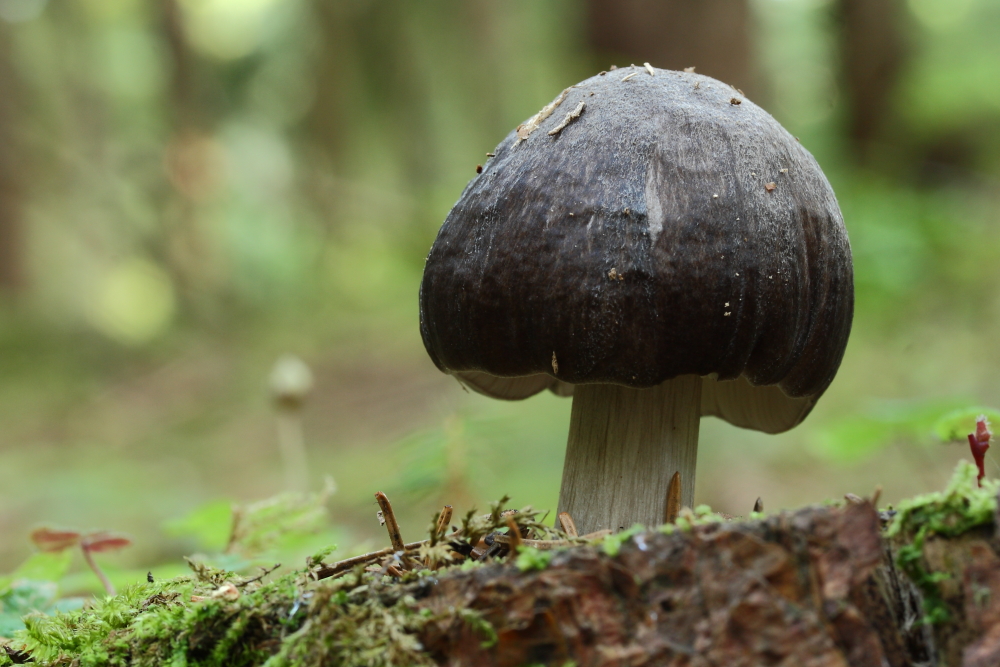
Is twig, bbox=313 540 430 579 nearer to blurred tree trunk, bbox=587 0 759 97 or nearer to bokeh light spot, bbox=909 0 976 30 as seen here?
blurred tree trunk, bbox=587 0 759 97

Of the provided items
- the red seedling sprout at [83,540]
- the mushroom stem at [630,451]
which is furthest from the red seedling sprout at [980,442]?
the red seedling sprout at [83,540]

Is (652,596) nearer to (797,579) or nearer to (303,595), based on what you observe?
(797,579)

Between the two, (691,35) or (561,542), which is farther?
(691,35)

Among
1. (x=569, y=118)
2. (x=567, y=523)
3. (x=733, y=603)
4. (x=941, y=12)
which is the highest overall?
(x=941, y=12)

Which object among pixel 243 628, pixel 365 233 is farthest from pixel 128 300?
pixel 243 628

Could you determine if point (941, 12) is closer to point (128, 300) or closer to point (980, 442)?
point (980, 442)

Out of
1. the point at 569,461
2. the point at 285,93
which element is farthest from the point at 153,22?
the point at 569,461
